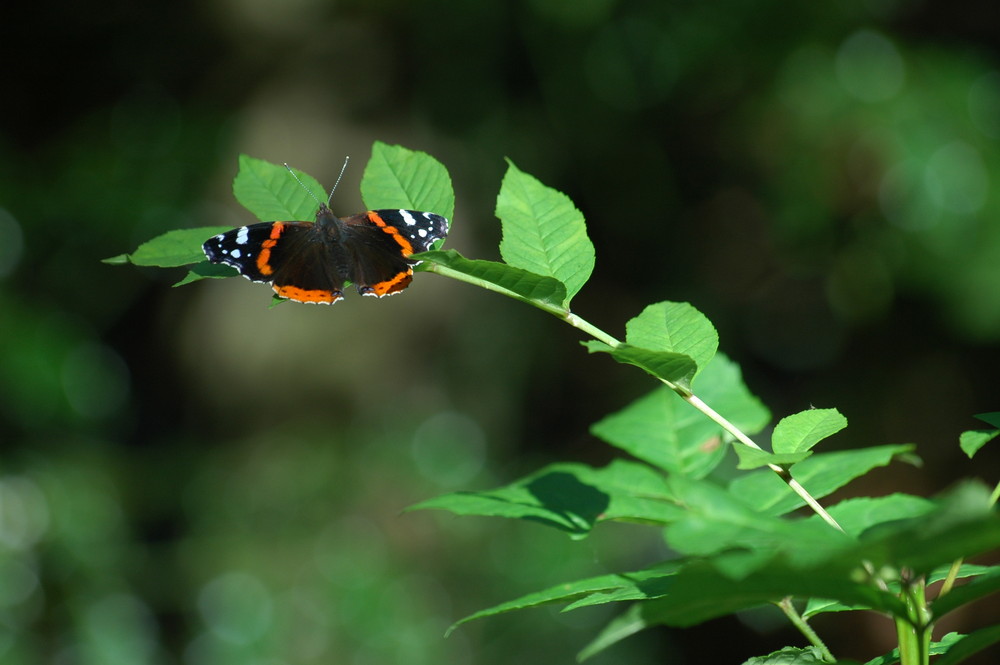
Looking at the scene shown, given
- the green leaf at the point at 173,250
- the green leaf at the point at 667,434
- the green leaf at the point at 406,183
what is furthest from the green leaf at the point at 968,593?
the green leaf at the point at 173,250

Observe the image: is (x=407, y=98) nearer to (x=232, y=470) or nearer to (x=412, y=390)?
(x=412, y=390)

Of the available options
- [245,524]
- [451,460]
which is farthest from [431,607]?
[245,524]

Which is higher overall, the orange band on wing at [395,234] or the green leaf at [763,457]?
the orange band on wing at [395,234]

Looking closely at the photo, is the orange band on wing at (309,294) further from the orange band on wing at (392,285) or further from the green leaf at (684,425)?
the green leaf at (684,425)

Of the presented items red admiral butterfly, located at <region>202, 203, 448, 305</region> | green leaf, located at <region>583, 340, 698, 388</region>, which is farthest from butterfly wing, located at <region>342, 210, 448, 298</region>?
green leaf, located at <region>583, 340, 698, 388</region>

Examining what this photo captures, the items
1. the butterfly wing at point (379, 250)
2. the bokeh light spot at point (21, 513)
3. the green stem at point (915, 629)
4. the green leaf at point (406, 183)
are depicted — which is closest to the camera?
the green stem at point (915, 629)

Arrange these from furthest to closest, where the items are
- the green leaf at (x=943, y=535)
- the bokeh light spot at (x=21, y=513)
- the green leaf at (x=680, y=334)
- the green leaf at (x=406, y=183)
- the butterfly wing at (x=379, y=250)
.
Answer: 1. the bokeh light spot at (x=21, y=513)
2. the butterfly wing at (x=379, y=250)
3. the green leaf at (x=406, y=183)
4. the green leaf at (x=680, y=334)
5. the green leaf at (x=943, y=535)

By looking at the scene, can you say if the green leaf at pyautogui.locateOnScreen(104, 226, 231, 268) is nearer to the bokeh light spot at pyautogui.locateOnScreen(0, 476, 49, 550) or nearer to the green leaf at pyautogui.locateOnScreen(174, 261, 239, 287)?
the green leaf at pyautogui.locateOnScreen(174, 261, 239, 287)
